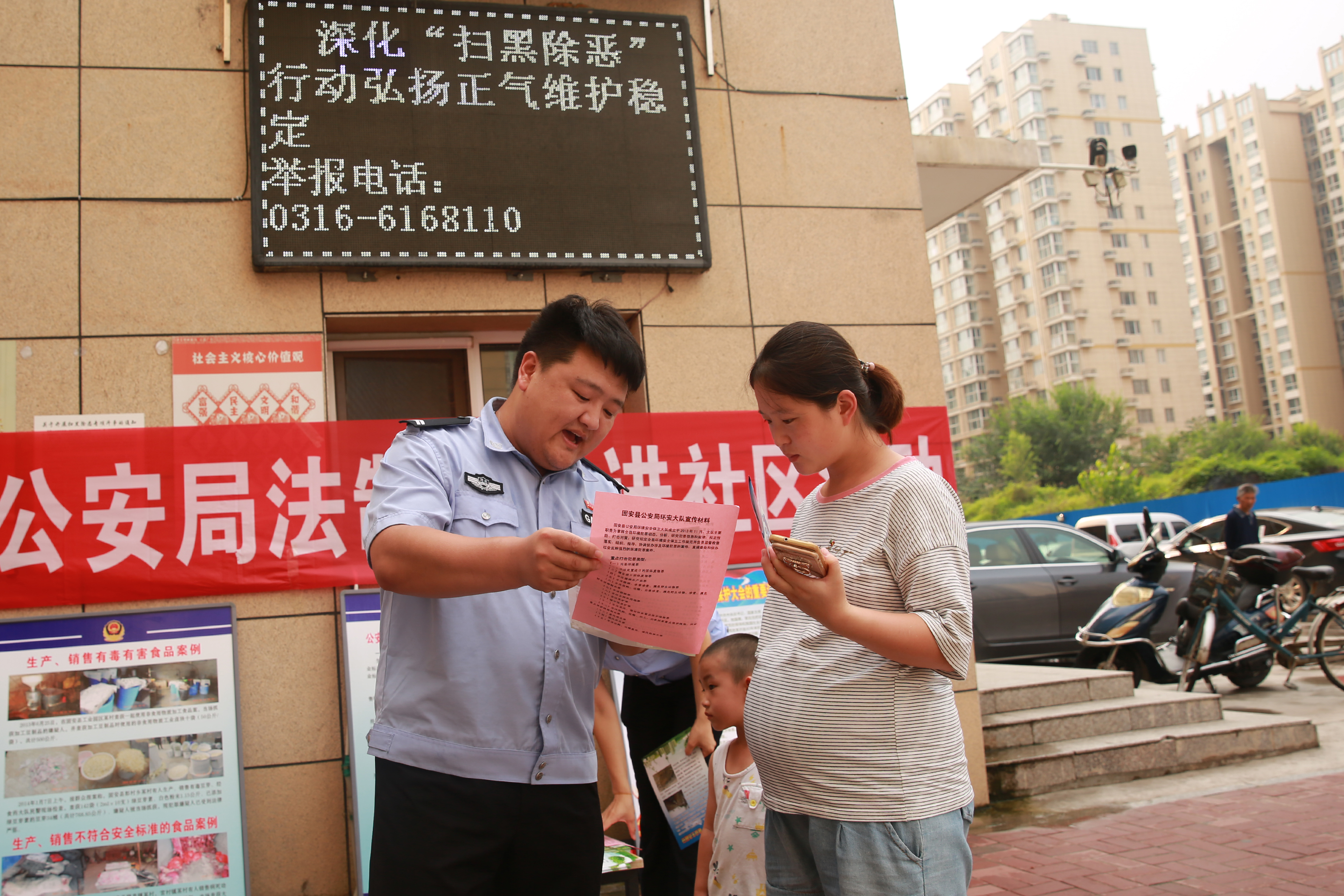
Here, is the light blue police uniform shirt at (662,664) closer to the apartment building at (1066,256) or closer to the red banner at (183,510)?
the red banner at (183,510)

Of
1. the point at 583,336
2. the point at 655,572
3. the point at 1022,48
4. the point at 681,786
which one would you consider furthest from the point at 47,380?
the point at 1022,48

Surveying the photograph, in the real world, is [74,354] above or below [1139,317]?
below

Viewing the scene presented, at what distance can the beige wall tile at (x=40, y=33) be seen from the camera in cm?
407

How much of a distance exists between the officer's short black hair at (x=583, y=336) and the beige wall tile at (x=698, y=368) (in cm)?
269

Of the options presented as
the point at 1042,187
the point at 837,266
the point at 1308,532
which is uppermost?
the point at 1042,187

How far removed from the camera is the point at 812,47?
16.4 ft

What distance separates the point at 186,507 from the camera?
152 inches

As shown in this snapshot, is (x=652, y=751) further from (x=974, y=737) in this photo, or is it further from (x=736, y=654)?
(x=974, y=737)

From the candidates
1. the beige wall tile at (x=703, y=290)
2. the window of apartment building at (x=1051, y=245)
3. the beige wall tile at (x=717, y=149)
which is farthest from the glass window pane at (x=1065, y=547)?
the window of apartment building at (x=1051, y=245)

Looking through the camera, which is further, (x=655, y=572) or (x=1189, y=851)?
(x=1189, y=851)

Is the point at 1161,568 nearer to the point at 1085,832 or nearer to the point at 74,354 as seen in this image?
the point at 1085,832

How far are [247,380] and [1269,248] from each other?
229ft

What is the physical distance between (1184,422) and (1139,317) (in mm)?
6788

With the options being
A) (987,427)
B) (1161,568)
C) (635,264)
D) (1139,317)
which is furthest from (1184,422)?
(635,264)
